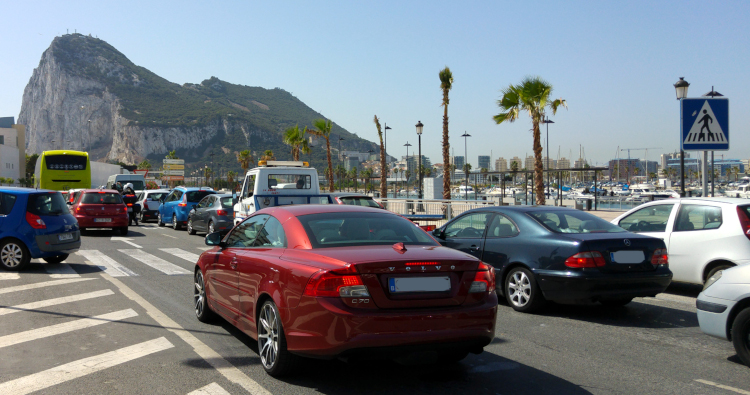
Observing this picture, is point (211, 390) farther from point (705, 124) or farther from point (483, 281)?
point (705, 124)

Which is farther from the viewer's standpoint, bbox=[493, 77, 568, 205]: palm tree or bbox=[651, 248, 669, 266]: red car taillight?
bbox=[493, 77, 568, 205]: palm tree

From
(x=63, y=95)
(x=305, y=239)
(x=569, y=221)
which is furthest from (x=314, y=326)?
(x=63, y=95)

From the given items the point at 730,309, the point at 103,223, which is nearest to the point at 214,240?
the point at 730,309

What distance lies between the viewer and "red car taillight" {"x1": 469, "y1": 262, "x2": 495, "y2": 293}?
4.62 metres

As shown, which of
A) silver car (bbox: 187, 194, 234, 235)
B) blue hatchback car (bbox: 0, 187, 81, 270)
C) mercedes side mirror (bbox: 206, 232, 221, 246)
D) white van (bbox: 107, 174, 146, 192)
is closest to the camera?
mercedes side mirror (bbox: 206, 232, 221, 246)

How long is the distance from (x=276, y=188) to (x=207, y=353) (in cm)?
1184

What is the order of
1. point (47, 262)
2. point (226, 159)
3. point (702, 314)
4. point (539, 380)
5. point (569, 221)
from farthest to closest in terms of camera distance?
point (226, 159), point (47, 262), point (569, 221), point (702, 314), point (539, 380)

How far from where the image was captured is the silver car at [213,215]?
19781mm

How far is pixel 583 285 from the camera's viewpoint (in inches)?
273

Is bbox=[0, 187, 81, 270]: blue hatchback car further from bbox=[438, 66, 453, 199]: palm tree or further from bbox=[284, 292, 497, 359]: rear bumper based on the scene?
bbox=[438, 66, 453, 199]: palm tree

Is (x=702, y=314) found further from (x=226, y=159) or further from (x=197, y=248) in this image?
(x=226, y=159)

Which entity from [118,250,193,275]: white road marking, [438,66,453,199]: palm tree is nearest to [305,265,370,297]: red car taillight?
[118,250,193,275]: white road marking

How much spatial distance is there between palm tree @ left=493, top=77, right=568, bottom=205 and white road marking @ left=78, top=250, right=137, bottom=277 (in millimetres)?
19091

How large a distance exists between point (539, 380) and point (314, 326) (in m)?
1.99
